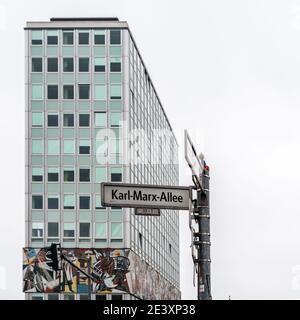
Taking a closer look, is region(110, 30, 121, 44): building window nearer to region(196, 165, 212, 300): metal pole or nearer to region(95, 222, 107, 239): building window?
region(95, 222, 107, 239): building window

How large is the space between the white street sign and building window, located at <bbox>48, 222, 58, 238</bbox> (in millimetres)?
88596

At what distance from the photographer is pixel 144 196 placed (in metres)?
13.9

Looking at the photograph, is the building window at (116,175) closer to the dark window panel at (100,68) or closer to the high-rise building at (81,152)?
the high-rise building at (81,152)

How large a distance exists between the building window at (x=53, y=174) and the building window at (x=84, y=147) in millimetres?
3811

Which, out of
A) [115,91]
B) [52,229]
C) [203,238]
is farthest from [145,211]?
[115,91]

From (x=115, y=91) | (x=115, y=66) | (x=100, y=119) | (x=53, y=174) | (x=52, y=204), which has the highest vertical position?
(x=115, y=66)

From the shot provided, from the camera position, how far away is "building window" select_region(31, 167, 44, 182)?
103438mm

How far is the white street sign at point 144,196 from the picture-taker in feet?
44.5

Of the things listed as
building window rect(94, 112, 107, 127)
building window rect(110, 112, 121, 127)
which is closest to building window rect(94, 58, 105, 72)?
building window rect(94, 112, 107, 127)

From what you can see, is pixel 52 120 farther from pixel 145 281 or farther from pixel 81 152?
pixel 145 281

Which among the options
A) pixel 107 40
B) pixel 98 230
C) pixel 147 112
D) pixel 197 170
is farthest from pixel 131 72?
pixel 197 170

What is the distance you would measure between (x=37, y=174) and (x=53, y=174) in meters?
1.92
